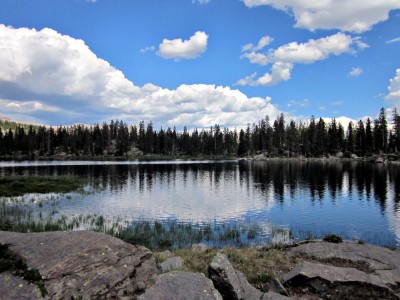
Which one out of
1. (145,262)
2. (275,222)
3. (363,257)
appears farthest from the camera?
(275,222)

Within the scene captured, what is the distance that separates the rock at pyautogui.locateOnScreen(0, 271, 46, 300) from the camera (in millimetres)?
9664

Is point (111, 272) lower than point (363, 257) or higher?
higher

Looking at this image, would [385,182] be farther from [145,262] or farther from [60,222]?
[145,262]

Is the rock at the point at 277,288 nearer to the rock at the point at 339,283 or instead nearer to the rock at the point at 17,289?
the rock at the point at 339,283

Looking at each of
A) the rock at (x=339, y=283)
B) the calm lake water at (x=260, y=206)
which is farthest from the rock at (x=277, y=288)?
the calm lake water at (x=260, y=206)

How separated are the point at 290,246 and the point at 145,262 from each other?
11.8m

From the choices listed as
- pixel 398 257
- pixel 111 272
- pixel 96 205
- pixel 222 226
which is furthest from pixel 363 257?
pixel 96 205

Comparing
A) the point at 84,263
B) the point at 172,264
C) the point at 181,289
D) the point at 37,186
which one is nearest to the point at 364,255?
the point at 172,264

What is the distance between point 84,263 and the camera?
11.2m

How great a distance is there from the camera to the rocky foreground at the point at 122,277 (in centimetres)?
1013

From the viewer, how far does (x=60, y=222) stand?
104ft

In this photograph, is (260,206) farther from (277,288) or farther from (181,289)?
(181,289)

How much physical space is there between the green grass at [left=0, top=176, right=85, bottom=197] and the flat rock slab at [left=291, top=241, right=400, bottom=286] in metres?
44.8

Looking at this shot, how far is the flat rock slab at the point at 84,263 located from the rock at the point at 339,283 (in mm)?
6016
